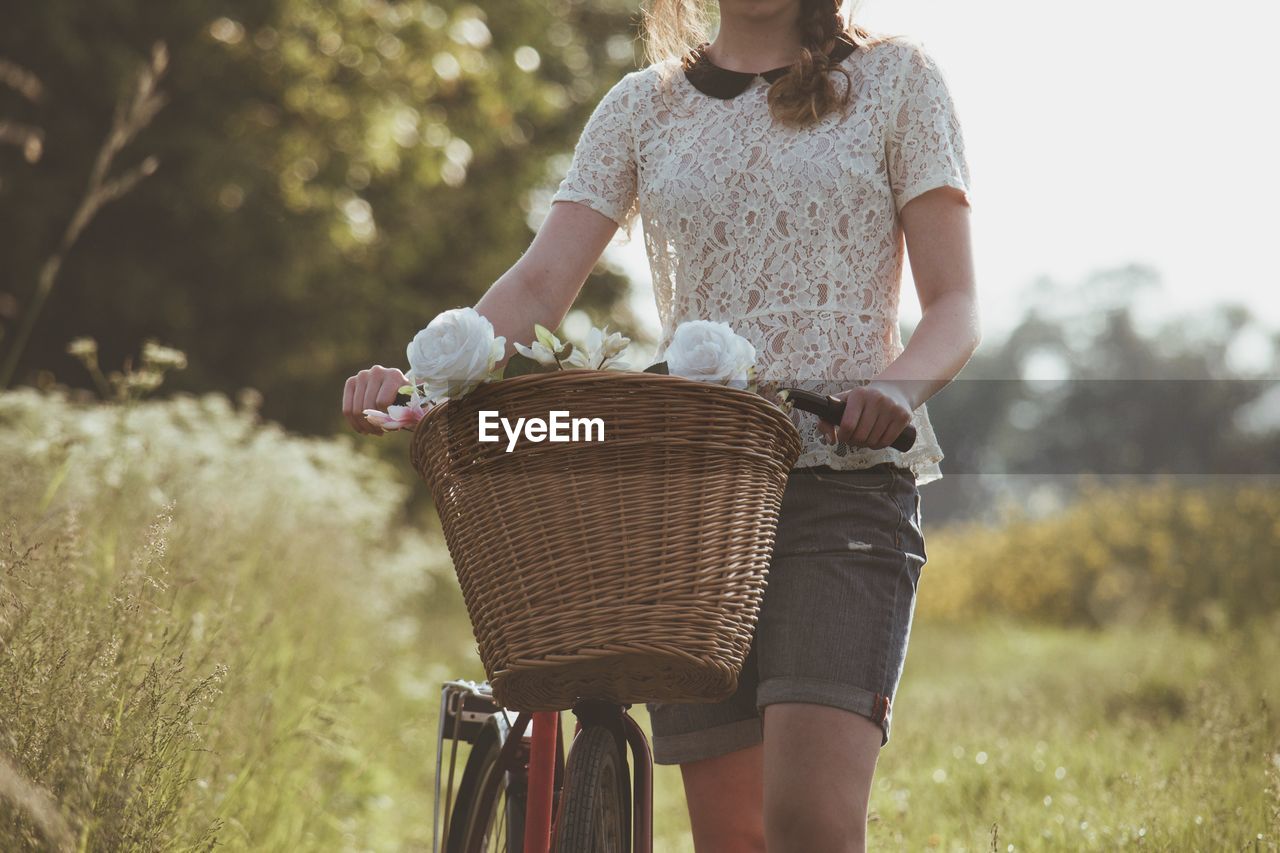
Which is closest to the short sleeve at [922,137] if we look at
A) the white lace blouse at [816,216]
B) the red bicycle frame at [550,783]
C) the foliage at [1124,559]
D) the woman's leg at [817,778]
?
the white lace blouse at [816,216]

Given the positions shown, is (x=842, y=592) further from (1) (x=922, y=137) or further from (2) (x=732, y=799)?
(1) (x=922, y=137)

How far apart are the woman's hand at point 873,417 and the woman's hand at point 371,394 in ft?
2.27

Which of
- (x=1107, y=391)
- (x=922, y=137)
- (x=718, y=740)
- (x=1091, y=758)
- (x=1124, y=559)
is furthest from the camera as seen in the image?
(x=1107, y=391)

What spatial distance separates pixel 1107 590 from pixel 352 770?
852cm

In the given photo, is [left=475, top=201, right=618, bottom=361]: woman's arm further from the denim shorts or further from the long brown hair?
the denim shorts

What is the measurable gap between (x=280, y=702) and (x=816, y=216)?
242cm

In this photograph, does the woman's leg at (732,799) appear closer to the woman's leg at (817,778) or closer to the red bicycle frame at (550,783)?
the red bicycle frame at (550,783)

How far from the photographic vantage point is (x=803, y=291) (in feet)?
7.98

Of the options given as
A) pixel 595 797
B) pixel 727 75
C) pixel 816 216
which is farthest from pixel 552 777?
pixel 727 75

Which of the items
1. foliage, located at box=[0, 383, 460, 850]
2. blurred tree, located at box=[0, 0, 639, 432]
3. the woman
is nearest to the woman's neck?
the woman

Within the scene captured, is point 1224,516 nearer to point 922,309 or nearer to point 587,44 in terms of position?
point 922,309

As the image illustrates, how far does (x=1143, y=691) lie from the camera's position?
6.63m

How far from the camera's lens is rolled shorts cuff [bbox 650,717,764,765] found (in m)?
2.52

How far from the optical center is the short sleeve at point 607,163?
8.67ft
